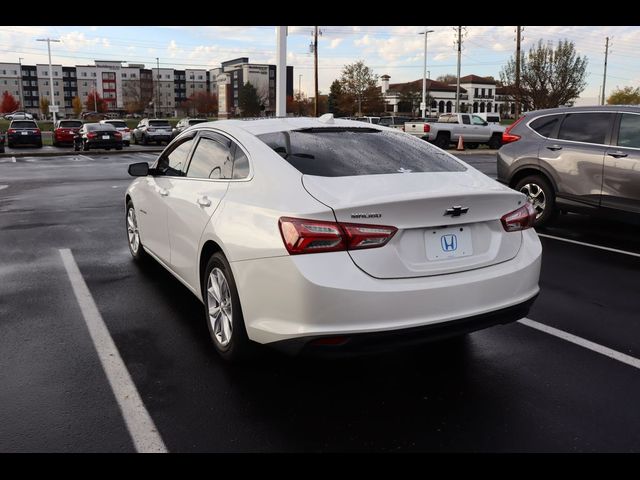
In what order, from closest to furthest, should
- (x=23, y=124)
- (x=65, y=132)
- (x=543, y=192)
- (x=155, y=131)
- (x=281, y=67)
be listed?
(x=543, y=192), (x=281, y=67), (x=23, y=124), (x=65, y=132), (x=155, y=131)

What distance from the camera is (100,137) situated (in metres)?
29.3

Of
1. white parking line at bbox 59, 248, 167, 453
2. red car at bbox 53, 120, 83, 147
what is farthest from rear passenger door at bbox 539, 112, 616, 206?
red car at bbox 53, 120, 83, 147

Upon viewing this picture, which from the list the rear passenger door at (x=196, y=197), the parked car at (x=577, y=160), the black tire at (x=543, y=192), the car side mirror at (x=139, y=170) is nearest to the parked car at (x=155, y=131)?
the parked car at (x=577, y=160)

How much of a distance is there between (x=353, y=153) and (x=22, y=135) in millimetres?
33398

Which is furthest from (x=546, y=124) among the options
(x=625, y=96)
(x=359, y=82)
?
(x=625, y=96)

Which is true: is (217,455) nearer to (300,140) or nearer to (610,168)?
(300,140)

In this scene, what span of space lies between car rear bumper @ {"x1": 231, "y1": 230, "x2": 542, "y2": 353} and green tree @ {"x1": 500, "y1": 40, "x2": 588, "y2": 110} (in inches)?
1715

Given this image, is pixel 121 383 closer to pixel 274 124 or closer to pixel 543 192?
pixel 274 124

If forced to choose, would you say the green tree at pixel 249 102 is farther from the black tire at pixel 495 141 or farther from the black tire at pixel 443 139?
the black tire at pixel 443 139

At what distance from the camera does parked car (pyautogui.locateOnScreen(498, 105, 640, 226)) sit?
23.6ft

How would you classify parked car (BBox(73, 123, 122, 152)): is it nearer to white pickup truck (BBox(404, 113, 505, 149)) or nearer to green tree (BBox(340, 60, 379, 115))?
white pickup truck (BBox(404, 113, 505, 149))

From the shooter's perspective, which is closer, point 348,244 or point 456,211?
point 348,244

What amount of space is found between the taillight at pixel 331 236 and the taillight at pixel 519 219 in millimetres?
A: 890

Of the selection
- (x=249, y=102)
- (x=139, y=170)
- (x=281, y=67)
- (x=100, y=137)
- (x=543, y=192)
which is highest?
(x=249, y=102)
